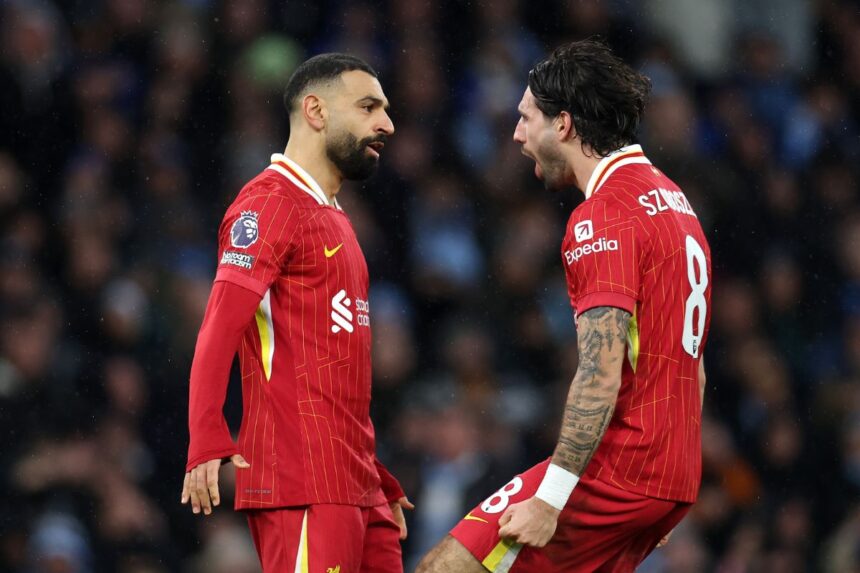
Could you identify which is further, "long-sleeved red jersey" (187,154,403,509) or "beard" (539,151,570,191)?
"beard" (539,151,570,191)

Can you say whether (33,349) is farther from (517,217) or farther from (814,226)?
(814,226)

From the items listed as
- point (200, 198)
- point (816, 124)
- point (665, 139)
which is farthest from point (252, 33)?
point (816, 124)

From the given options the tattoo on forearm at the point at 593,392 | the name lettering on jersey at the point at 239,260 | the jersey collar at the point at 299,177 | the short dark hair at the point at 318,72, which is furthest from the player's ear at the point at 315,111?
the tattoo on forearm at the point at 593,392

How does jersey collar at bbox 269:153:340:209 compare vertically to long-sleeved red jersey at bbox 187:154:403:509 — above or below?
above

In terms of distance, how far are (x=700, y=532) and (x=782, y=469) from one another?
0.69 metres

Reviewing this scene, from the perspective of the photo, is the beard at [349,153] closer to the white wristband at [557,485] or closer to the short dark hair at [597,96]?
the short dark hair at [597,96]

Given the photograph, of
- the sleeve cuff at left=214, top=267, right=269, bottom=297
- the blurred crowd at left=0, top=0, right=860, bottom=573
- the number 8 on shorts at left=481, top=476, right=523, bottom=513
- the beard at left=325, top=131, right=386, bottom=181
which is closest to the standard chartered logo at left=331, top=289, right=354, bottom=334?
the sleeve cuff at left=214, top=267, right=269, bottom=297

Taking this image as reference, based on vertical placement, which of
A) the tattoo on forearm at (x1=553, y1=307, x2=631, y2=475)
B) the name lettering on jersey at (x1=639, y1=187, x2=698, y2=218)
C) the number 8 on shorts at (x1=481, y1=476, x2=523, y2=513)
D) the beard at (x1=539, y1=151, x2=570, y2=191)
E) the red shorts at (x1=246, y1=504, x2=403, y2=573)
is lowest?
the red shorts at (x1=246, y1=504, x2=403, y2=573)

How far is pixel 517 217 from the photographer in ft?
26.3

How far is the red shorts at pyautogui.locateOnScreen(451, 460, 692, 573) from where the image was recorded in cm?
382

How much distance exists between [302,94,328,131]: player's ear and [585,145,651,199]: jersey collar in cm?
93

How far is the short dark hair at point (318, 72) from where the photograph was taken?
451 cm

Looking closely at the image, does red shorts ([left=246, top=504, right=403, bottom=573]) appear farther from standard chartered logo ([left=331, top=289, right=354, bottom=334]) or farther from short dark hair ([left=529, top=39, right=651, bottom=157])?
short dark hair ([left=529, top=39, right=651, bottom=157])

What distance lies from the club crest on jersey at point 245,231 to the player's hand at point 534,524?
110cm
